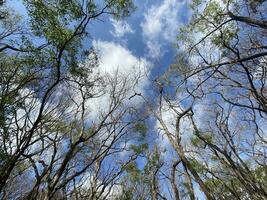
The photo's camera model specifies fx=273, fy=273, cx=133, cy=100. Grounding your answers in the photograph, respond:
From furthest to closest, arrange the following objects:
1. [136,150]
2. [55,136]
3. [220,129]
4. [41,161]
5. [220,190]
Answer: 1. [220,190]
2. [136,150]
3. [220,129]
4. [55,136]
5. [41,161]

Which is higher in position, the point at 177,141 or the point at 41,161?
the point at 177,141

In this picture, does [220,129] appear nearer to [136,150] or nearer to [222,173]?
[222,173]

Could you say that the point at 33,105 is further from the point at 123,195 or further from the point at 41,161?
Answer: the point at 123,195

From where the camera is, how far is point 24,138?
8164mm

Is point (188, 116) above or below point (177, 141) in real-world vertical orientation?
above

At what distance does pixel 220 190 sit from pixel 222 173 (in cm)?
156

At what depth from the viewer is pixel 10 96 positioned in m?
8.18

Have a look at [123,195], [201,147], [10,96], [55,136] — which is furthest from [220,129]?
[10,96]

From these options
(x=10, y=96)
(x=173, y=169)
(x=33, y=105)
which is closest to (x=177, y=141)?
(x=173, y=169)

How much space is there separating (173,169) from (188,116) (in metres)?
2.53

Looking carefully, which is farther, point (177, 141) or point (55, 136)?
point (177, 141)

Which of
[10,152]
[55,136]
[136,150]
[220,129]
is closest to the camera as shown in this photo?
[10,152]

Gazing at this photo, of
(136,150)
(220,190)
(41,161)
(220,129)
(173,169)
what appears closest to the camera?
(41,161)

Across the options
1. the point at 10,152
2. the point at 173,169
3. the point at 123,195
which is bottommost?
the point at 10,152
